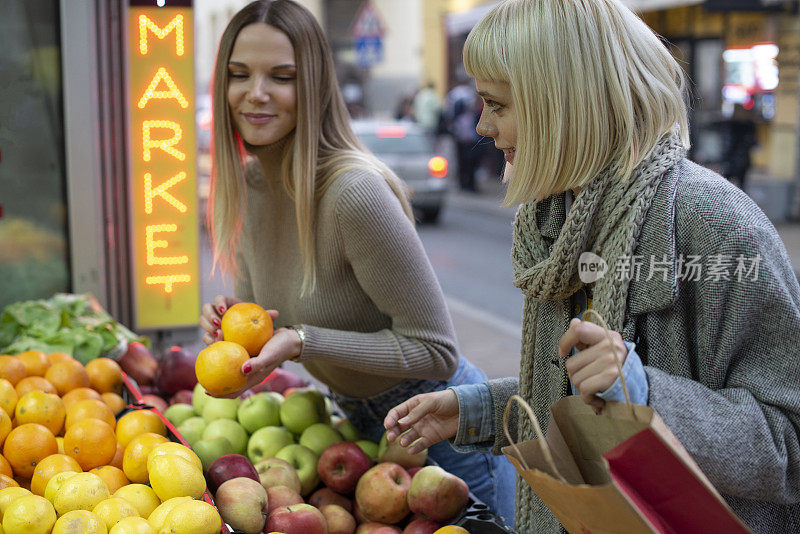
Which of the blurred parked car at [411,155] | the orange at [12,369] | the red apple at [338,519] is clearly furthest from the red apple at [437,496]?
the blurred parked car at [411,155]

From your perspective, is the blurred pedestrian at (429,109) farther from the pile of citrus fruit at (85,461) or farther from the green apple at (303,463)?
the green apple at (303,463)

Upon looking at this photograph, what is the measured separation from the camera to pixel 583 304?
1822 millimetres

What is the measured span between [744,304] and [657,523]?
45 centimetres

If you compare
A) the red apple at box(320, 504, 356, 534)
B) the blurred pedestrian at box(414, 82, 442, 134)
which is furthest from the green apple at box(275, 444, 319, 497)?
the blurred pedestrian at box(414, 82, 442, 134)

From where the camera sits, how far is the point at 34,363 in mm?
2844

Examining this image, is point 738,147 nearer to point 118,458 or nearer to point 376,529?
point 376,529

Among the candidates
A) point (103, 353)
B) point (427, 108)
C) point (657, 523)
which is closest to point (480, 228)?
point (427, 108)

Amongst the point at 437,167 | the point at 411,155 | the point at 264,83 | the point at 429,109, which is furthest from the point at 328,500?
the point at 429,109

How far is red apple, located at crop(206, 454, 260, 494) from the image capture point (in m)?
2.28

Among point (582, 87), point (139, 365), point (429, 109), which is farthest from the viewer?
point (429, 109)

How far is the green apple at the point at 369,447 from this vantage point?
2656 mm

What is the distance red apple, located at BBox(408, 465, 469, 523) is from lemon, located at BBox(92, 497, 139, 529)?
742mm

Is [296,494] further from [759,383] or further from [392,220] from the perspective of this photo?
[759,383]

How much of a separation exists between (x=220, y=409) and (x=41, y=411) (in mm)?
602
